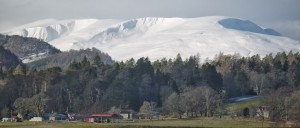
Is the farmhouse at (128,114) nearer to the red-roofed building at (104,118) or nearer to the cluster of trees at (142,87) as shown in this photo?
the cluster of trees at (142,87)

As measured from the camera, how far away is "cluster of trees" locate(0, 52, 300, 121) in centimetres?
13062

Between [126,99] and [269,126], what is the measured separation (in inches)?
2261

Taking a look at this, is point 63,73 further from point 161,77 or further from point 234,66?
point 234,66

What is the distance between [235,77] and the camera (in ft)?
520

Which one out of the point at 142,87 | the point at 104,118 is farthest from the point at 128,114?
the point at 142,87

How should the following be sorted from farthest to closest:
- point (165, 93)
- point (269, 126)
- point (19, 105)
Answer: point (165, 93), point (19, 105), point (269, 126)

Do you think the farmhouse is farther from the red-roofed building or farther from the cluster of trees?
the red-roofed building

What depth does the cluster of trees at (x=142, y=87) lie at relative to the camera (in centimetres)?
13062

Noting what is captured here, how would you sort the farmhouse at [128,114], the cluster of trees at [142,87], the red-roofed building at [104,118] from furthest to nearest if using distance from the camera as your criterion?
the cluster of trees at [142,87]
the farmhouse at [128,114]
the red-roofed building at [104,118]

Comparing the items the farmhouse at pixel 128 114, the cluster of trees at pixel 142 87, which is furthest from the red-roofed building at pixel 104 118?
the cluster of trees at pixel 142 87

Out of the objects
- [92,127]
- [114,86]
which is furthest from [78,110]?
[92,127]

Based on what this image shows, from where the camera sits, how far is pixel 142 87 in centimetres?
14662

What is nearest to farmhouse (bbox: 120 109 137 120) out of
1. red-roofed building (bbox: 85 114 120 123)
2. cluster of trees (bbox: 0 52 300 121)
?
cluster of trees (bbox: 0 52 300 121)

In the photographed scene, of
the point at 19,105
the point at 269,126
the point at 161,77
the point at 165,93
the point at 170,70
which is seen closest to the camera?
the point at 269,126
